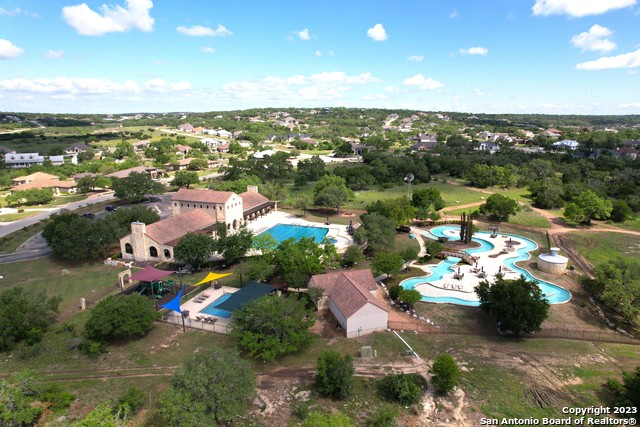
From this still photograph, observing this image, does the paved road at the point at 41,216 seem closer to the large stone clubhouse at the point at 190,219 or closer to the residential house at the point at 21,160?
the large stone clubhouse at the point at 190,219

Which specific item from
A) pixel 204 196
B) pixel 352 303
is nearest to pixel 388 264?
pixel 352 303

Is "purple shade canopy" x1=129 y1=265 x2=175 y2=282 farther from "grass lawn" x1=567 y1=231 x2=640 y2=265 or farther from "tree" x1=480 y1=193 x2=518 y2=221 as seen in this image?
"tree" x1=480 y1=193 x2=518 y2=221

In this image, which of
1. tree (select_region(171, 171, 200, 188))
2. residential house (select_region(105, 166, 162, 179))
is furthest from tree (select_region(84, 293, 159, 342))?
residential house (select_region(105, 166, 162, 179))

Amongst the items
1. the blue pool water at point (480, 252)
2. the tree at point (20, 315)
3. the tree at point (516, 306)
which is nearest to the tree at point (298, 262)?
the blue pool water at point (480, 252)

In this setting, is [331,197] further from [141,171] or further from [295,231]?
[141,171]

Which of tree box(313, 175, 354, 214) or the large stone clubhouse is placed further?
tree box(313, 175, 354, 214)

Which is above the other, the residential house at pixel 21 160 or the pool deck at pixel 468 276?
the residential house at pixel 21 160
